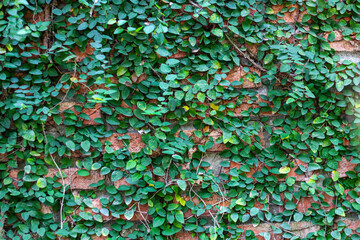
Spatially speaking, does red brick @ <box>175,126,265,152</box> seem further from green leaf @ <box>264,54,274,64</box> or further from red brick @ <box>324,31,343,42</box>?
red brick @ <box>324,31,343,42</box>

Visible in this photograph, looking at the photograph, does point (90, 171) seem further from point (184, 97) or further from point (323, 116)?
point (323, 116)

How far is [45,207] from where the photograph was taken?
165cm

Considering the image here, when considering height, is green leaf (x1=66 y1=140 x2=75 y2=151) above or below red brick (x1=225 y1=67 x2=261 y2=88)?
below

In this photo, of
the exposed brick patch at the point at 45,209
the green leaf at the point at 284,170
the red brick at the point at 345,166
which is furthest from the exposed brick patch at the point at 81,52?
the red brick at the point at 345,166

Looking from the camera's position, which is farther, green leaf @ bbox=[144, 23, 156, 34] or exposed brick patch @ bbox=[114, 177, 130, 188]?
exposed brick patch @ bbox=[114, 177, 130, 188]

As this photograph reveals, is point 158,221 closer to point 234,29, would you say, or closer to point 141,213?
point 141,213

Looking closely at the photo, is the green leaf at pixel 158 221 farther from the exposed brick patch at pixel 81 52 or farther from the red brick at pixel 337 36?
the red brick at pixel 337 36

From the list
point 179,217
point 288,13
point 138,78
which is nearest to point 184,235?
point 179,217

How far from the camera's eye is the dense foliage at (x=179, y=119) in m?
1.59

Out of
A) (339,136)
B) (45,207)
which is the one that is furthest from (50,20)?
(339,136)

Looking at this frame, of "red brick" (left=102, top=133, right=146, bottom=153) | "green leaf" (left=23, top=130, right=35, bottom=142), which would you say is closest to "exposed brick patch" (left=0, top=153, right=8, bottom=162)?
"green leaf" (left=23, top=130, right=35, bottom=142)

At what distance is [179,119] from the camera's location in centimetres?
164

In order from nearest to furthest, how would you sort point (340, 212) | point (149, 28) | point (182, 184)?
point (149, 28), point (182, 184), point (340, 212)

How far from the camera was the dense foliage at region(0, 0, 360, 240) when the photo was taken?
5.21ft
